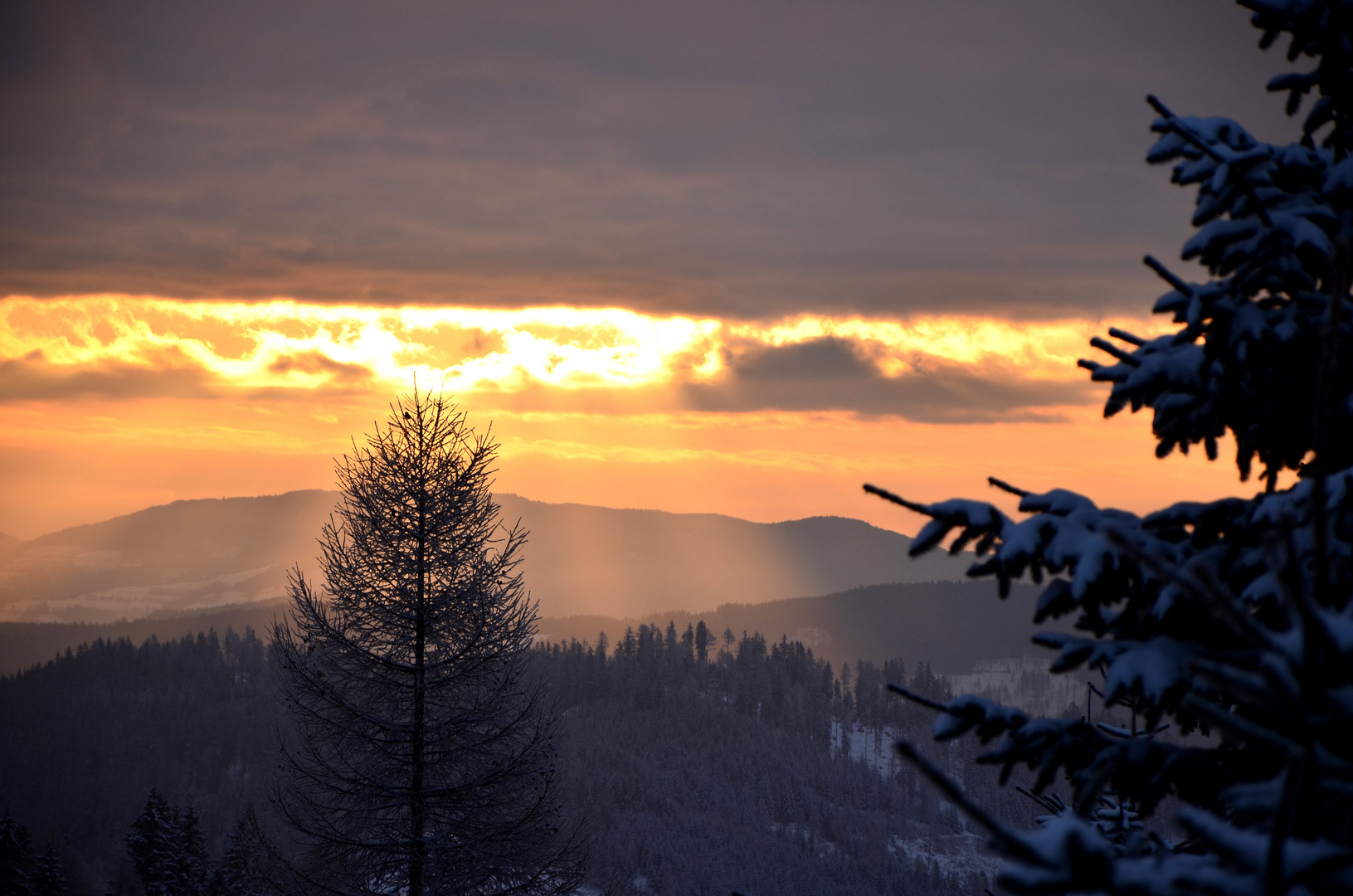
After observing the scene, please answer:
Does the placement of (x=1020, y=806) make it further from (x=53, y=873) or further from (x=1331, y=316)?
(x=1331, y=316)

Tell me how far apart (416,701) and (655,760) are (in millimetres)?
147910

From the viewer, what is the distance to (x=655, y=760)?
153 m

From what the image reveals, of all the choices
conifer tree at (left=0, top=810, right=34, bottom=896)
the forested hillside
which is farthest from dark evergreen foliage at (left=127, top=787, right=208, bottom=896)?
the forested hillside

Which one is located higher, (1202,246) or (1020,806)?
(1202,246)

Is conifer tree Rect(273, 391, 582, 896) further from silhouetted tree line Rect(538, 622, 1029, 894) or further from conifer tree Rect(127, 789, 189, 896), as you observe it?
silhouetted tree line Rect(538, 622, 1029, 894)

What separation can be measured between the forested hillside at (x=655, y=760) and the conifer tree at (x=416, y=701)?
94664 millimetres

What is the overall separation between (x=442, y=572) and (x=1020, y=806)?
138 m

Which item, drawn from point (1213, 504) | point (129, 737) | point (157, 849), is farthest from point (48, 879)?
point (129, 737)

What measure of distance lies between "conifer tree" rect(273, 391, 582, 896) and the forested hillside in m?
94.7

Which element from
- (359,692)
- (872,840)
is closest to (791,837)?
(872,840)

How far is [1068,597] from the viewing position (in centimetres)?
402

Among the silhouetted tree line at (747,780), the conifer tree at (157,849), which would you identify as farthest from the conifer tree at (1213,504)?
the silhouetted tree line at (747,780)

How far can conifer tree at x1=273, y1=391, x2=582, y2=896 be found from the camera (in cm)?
1290

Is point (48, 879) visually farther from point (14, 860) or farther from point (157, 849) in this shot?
point (157, 849)
